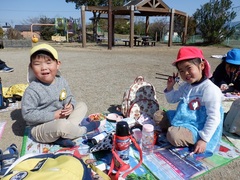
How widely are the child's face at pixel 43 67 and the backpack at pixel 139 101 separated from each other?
3.20 feet

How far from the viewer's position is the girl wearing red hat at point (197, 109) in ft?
6.01

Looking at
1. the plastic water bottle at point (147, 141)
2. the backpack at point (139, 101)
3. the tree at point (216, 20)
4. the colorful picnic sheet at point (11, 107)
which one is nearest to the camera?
the plastic water bottle at point (147, 141)

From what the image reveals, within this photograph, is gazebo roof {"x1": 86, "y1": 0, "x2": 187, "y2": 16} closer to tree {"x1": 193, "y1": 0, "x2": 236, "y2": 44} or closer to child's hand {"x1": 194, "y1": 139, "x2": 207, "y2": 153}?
tree {"x1": 193, "y1": 0, "x2": 236, "y2": 44}

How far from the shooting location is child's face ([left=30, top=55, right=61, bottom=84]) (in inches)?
78.3

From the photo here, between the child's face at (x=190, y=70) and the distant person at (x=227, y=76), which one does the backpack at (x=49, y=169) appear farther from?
the distant person at (x=227, y=76)

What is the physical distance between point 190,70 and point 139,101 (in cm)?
87

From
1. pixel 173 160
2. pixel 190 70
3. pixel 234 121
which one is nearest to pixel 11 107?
pixel 173 160

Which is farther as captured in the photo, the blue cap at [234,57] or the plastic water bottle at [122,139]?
the blue cap at [234,57]

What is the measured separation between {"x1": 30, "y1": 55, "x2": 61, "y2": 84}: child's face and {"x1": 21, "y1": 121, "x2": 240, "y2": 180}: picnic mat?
666 millimetres

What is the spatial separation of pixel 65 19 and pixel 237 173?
63.5ft

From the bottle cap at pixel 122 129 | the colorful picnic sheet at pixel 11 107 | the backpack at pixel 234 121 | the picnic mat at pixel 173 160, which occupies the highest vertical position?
the bottle cap at pixel 122 129

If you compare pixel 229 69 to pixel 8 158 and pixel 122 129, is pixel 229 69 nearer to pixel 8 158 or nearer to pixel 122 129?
pixel 122 129

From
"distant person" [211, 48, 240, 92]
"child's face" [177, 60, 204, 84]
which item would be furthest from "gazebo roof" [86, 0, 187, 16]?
"child's face" [177, 60, 204, 84]

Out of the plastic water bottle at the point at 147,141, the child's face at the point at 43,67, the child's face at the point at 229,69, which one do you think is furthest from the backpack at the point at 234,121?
the child's face at the point at 43,67
